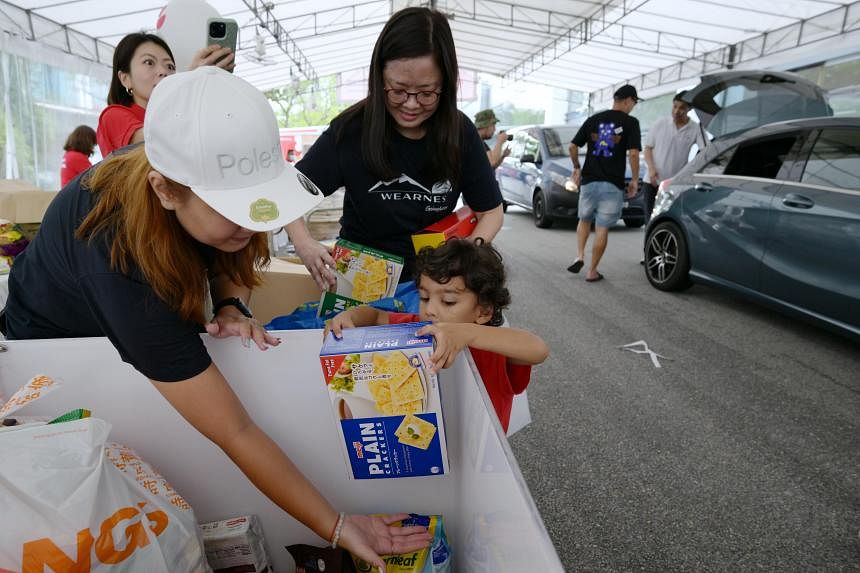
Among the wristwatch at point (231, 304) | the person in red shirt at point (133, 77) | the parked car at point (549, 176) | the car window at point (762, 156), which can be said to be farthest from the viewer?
the parked car at point (549, 176)

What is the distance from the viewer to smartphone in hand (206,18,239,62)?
1.81 metres

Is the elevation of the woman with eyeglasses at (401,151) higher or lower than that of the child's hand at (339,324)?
higher

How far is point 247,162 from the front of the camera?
0.89 metres

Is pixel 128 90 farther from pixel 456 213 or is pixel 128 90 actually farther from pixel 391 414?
pixel 391 414

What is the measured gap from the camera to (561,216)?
8.02 meters

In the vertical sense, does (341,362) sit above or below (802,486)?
above

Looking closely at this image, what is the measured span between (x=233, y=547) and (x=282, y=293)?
1.32 meters

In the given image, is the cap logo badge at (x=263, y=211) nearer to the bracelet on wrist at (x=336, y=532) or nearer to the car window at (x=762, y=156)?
the bracelet on wrist at (x=336, y=532)

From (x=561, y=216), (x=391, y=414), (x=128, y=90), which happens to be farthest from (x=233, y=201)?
(x=561, y=216)

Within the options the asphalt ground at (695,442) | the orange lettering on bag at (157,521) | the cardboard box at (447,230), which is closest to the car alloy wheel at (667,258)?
the asphalt ground at (695,442)

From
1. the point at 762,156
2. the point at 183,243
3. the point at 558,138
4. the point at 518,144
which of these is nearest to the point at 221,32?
the point at 183,243

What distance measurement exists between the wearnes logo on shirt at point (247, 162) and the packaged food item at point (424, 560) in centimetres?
85

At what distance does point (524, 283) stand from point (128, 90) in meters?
3.74

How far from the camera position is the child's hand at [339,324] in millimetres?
1115
